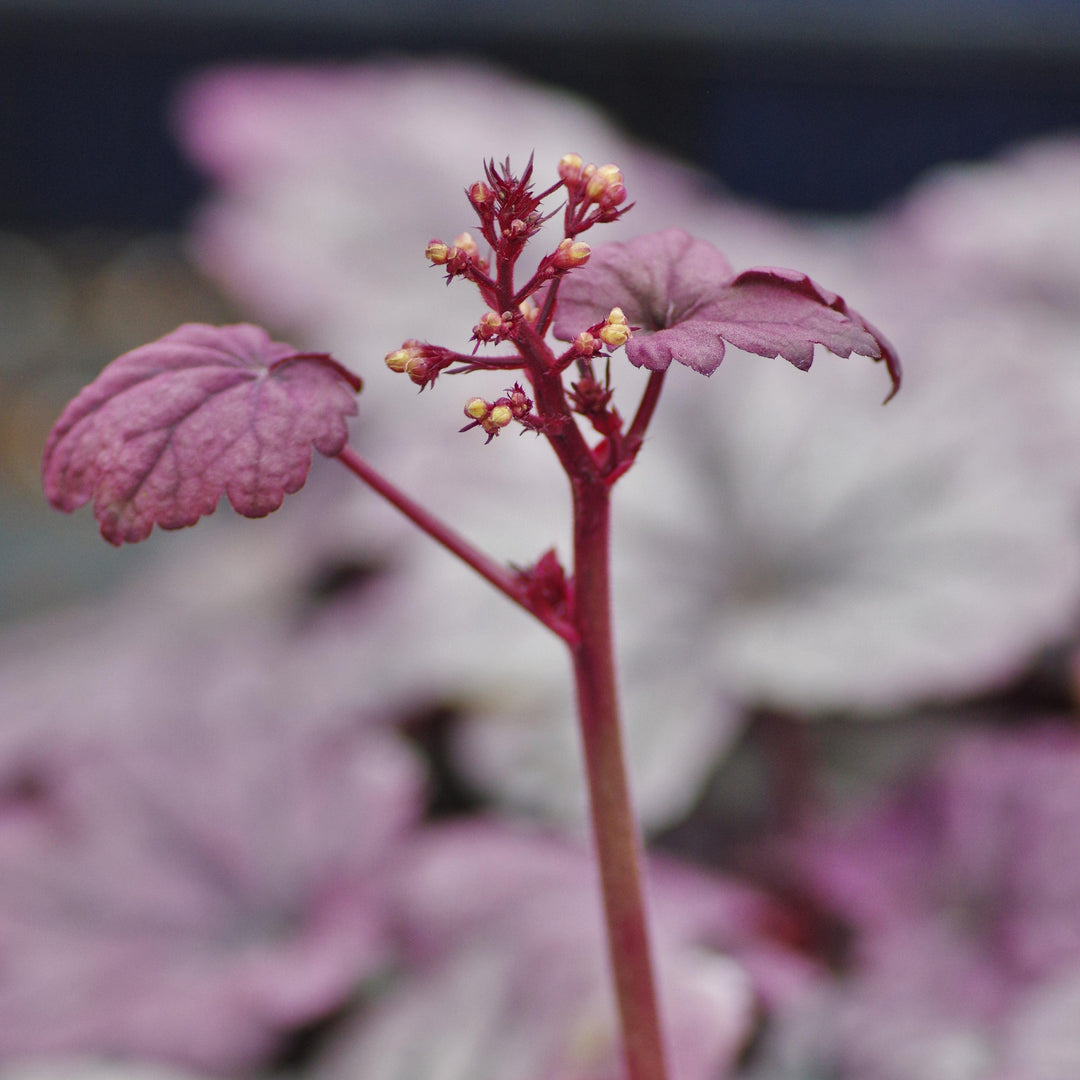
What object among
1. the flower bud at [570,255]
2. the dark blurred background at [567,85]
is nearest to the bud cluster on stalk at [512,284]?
the flower bud at [570,255]

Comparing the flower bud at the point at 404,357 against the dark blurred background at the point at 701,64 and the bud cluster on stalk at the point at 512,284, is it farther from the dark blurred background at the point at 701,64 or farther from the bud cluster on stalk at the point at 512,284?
the dark blurred background at the point at 701,64

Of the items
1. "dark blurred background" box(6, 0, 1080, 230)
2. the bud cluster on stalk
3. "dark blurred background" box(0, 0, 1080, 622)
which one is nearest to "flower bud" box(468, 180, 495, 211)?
the bud cluster on stalk

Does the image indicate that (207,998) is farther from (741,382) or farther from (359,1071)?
(741,382)

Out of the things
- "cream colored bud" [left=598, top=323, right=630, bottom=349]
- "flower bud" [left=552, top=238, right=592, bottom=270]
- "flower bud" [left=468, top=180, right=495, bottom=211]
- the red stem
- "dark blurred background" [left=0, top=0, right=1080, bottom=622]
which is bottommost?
the red stem

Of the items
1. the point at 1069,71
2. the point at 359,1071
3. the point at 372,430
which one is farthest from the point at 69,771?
the point at 1069,71

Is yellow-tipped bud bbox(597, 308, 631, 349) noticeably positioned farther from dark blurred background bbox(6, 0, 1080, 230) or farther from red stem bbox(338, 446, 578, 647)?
dark blurred background bbox(6, 0, 1080, 230)

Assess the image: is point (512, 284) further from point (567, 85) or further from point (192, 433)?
point (567, 85)
